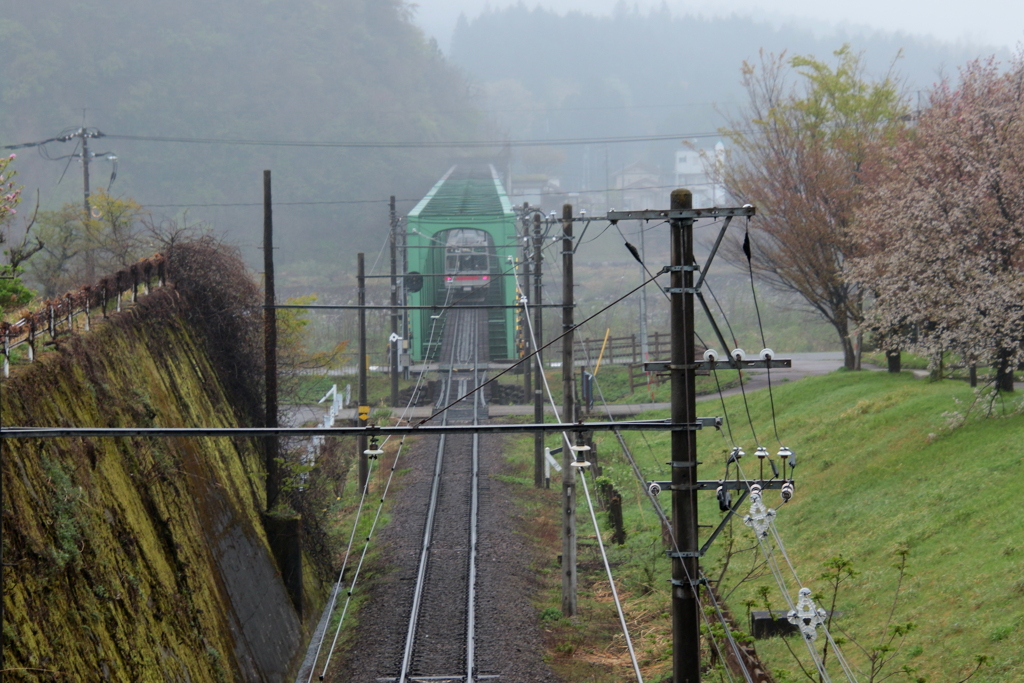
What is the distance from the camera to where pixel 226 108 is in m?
86.5

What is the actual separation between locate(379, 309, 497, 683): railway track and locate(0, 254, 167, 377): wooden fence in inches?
239

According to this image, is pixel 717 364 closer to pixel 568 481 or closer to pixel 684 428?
pixel 684 428

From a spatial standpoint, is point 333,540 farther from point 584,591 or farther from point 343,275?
point 343,275

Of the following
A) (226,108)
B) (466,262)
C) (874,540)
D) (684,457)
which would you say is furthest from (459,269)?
(226,108)

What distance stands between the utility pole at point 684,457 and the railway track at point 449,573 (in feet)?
19.1

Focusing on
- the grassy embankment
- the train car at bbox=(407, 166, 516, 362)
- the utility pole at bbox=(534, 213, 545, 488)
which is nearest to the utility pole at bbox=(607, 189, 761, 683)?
the grassy embankment

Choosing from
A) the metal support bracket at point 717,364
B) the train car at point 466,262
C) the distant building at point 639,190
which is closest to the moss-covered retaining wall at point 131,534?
the metal support bracket at point 717,364

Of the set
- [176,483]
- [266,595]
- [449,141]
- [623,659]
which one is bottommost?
[623,659]

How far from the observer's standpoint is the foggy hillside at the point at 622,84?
145500mm

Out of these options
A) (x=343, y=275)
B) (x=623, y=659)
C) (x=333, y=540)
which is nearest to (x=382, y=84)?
(x=343, y=275)

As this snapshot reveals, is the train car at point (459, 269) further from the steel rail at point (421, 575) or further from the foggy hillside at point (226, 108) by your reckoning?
the foggy hillside at point (226, 108)

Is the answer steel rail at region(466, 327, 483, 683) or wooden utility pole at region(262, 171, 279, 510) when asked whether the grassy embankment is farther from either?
wooden utility pole at region(262, 171, 279, 510)

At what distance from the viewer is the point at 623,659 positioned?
13469 millimetres

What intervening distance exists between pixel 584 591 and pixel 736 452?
30.1ft
